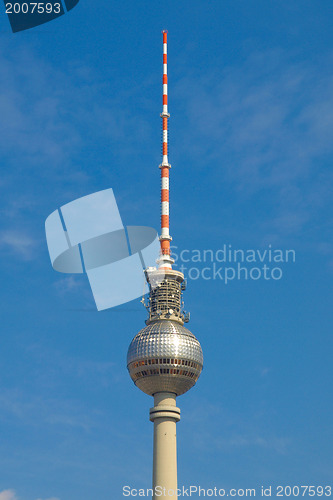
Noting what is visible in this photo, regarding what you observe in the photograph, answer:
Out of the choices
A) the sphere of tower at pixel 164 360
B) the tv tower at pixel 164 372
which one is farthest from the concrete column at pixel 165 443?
the sphere of tower at pixel 164 360

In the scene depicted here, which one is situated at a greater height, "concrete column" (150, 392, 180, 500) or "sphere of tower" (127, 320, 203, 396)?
"sphere of tower" (127, 320, 203, 396)

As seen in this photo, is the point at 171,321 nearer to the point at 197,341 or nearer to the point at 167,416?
the point at 197,341

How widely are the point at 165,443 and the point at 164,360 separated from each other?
62.7 feet

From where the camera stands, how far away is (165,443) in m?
188

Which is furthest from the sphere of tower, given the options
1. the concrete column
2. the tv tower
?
the concrete column

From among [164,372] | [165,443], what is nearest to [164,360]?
[164,372]

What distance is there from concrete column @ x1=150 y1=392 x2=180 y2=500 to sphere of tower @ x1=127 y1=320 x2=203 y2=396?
322 centimetres

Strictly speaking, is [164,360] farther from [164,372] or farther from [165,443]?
[165,443]

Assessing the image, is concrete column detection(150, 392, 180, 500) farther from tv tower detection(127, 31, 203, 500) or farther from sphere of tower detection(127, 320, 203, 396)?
sphere of tower detection(127, 320, 203, 396)

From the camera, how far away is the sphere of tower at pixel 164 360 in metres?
190

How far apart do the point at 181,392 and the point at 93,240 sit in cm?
5260

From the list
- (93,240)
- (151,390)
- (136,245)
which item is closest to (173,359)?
(151,390)

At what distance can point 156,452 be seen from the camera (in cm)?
18888

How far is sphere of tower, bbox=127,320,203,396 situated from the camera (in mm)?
190500
